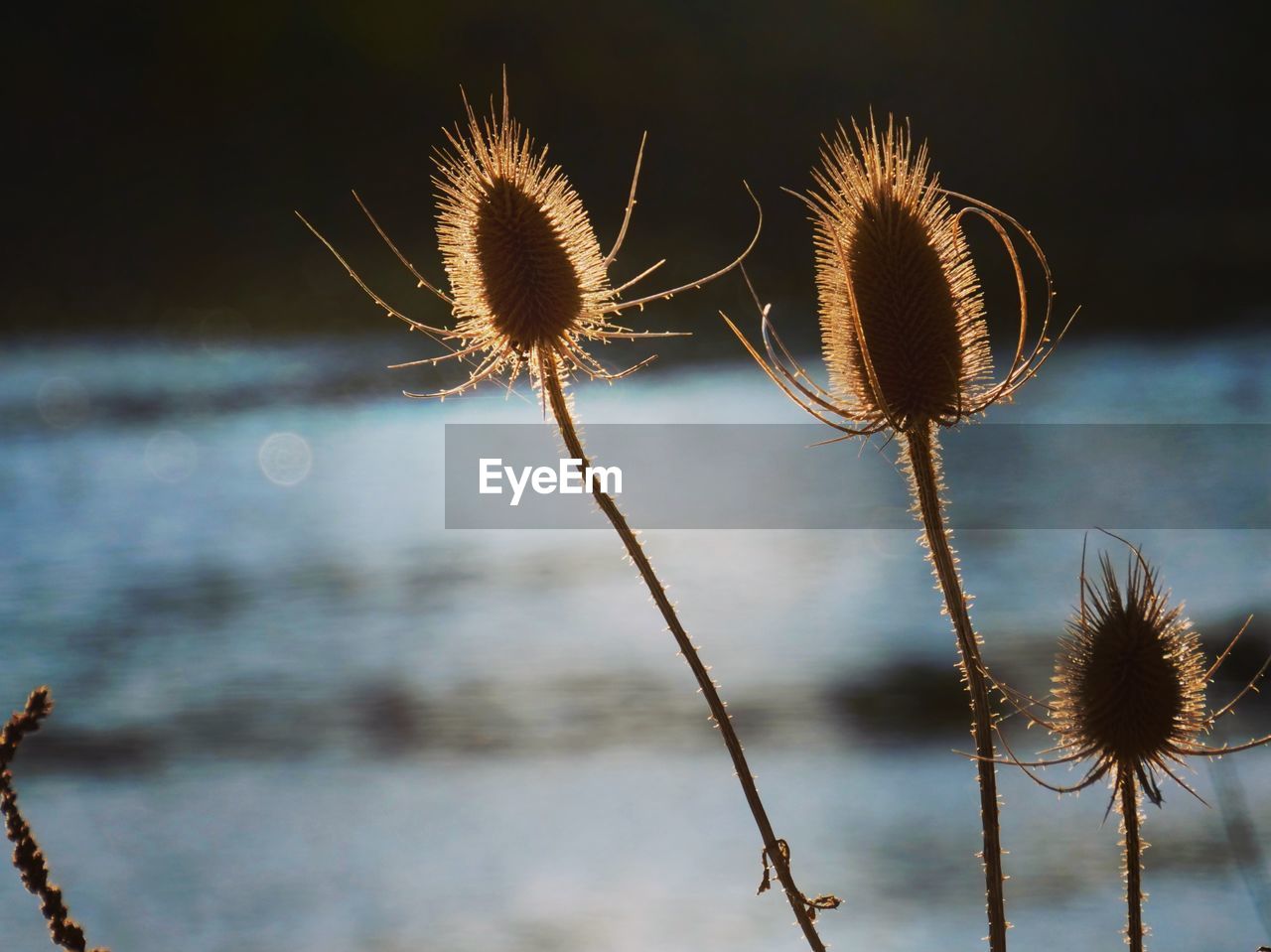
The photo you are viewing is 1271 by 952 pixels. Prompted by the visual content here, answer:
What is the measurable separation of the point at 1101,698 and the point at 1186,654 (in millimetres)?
62

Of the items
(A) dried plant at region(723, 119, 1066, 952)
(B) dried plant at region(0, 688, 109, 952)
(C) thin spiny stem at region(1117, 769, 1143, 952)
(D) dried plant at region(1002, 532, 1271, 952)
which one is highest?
(A) dried plant at region(723, 119, 1066, 952)

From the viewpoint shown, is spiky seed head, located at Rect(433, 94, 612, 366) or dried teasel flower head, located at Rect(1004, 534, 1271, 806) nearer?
dried teasel flower head, located at Rect(1004, 534, 1271, 806)

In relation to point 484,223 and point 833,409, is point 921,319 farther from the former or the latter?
point 484,223

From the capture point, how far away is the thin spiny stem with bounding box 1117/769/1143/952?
555mm

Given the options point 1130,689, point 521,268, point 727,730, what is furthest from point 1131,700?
point 521,268

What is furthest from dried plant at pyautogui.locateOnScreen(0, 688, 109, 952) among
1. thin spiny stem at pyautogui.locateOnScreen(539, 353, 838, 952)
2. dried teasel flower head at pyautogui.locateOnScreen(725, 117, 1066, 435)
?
dried teasel flower head at pyautogui.locateOnScreen(725, 117, 1066, 435)

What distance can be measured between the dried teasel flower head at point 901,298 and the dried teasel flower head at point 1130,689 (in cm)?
12

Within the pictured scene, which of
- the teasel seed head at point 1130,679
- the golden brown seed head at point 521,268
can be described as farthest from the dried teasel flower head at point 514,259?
the teasel seed head at point 1130,679

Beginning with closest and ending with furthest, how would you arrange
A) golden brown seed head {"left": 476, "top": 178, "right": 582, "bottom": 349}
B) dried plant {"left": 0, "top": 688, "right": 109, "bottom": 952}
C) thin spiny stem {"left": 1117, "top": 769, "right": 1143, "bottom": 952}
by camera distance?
dried plant {"left": 0, "top": 688, "right": 109, "bottom": 952}, thin spiny stem {"left": 1117, "top": 769, "right": 1143, "bottom": 952}, golden brown seed head {"left": 476, "top": 178, "right": 582, "bottom": 349}

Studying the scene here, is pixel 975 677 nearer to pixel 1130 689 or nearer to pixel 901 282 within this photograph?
pixel 1130 689

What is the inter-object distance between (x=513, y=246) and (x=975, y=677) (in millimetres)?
331

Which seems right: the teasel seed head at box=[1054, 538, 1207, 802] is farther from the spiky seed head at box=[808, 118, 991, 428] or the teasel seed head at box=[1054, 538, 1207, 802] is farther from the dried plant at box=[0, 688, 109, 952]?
the dried plant at box=[0, 688, 109, 952]

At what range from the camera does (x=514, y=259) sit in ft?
2.20

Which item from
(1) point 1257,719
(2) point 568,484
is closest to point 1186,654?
(2) point 568,484
